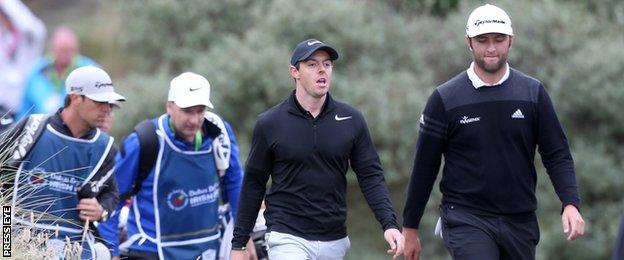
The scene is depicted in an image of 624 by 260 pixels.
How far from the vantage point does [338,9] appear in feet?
59.9

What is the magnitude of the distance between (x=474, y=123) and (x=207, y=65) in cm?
948

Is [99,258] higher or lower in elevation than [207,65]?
lower

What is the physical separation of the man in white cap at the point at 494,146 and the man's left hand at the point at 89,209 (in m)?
2.33

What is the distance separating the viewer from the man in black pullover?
8.96 metres

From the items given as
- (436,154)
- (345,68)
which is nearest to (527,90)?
(436,154)

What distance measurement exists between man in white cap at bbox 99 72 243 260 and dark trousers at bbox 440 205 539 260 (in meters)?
2.22

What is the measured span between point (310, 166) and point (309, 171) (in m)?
0.03

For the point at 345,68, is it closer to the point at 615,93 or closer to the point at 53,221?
the point at 615,93

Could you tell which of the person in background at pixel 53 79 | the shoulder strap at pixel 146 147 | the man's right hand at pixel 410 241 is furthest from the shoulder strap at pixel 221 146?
the person in background at pixel 53 79

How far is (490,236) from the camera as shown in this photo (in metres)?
8.81

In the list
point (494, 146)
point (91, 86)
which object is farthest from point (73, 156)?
point (494, 146)

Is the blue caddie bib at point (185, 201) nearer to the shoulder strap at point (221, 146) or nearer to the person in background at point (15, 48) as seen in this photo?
the shoulder strap at point (221, 146)

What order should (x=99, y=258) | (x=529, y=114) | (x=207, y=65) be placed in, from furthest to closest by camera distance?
1. (x=207, y=65)
2. (x=99, y=258)
3. (x=529, y=114)

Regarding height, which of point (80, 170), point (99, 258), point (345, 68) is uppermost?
point (345, 68)
